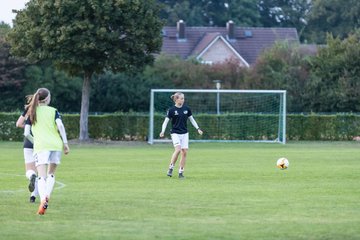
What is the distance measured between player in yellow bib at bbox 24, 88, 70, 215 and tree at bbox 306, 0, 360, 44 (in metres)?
85.5

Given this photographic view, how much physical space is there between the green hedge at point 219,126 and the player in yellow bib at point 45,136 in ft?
117

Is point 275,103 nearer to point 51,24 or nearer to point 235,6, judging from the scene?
point 51,24

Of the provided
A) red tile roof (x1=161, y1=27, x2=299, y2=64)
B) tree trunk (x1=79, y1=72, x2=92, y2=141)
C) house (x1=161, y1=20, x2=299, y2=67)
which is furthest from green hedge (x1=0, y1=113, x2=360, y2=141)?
red tile roof (x1=161, y1=27, x2=299, y2=64)

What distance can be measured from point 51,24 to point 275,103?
15.6m

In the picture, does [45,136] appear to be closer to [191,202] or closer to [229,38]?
[191,202]

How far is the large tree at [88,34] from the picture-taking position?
46469 mm

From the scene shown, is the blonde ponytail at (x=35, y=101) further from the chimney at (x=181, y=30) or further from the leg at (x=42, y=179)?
the chimney at (x=181, y=30)

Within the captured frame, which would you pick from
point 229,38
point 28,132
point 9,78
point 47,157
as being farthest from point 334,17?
point 47,157

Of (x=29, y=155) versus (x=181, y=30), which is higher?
(x=181, y=30)

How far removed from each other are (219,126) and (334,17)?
53.3 meters

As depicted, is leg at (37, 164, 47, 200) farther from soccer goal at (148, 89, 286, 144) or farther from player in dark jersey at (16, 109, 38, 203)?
soccer goal at (148, 89, 286, 144)

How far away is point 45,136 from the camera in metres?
15.8

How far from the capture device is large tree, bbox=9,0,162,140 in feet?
152

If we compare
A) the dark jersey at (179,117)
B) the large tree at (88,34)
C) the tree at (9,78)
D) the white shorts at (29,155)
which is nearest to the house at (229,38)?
the tree at (9,78)
